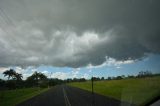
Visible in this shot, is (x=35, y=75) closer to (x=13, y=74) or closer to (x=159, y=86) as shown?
(x=13, y=74)

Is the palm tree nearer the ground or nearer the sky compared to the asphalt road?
nearer the sky

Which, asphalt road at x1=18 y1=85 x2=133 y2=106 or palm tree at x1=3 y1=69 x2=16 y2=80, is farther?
palm tree at x1=3 y1=69 x2=16 y2=80

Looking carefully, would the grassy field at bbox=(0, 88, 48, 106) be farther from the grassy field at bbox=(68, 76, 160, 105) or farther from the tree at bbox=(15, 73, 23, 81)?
the tree at bbox=(15, 73, 23, 81)

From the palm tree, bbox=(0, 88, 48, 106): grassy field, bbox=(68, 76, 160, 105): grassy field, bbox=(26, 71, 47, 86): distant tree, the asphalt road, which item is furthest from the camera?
bbox=(26, 71, 47, 86): distant tree

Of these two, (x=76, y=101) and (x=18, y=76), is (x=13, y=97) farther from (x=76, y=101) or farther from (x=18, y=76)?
(x=18, y=76)

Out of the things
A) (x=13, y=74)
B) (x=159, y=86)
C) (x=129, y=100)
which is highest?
(x=13, y=74)

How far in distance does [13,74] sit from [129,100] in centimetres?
11989

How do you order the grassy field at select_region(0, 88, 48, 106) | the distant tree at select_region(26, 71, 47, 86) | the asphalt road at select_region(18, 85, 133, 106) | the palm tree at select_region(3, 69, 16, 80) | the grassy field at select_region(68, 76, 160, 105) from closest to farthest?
1. the grassy field at select_region(68, 76, 160, 105)
2. the asphalt road at select_region(18, 85, 133, 106)
3. the grassy field at select_region(0, 88, 48, 106)
4. the palm tree at select_region(3, 69, 16, 80)
5. the distant tree at select_region(26, 71, 47, 86)

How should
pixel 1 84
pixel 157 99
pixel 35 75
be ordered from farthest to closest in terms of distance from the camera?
pixel 35 75, pixel 1 84, pixel 157 99

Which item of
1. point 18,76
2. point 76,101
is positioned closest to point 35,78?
point 18,76

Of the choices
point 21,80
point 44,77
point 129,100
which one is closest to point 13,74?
point 21,80

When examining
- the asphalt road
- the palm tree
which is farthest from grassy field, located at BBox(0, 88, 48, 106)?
the palm tree

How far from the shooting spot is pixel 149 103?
16.8 ft

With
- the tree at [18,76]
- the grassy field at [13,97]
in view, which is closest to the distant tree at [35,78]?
the tree at [18,76]
